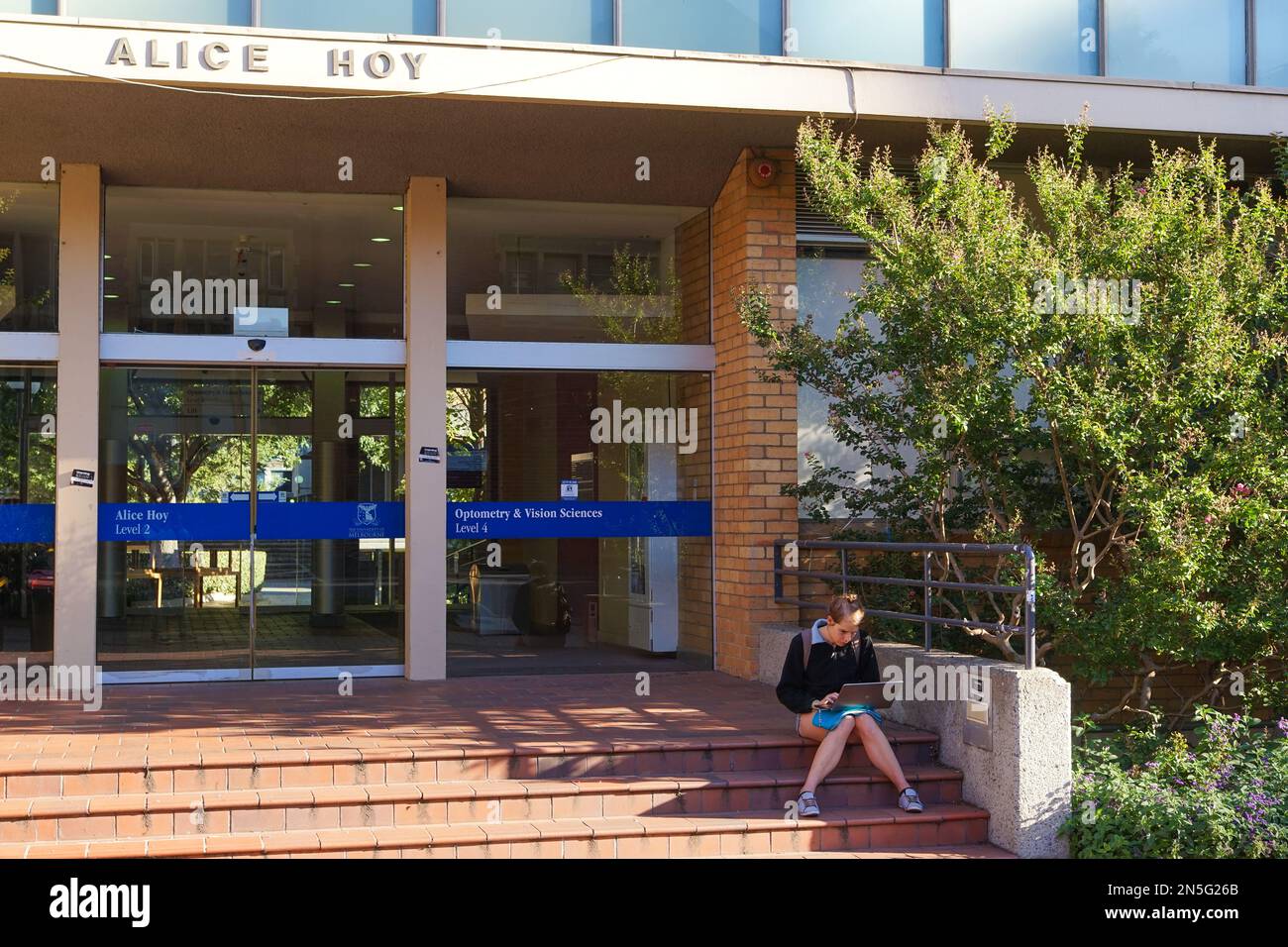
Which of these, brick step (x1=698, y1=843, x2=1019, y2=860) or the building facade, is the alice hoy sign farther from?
brick step (x1=698, y1=843, x2=1019, y2=860)

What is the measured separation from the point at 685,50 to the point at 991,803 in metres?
5.59

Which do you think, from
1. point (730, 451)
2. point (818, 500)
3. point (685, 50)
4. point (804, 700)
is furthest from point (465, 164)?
point (804, 700)

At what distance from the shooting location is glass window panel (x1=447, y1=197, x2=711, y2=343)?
11117 millimetres

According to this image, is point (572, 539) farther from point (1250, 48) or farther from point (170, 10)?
point (1250, 48)

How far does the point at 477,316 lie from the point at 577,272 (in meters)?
0.95

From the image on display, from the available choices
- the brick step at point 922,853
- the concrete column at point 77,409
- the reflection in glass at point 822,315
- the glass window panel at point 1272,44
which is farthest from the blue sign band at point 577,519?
the glass window panel at point 1272,44

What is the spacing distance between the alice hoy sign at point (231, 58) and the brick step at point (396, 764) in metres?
4.48

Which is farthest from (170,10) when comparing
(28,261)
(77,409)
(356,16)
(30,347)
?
(77,409)

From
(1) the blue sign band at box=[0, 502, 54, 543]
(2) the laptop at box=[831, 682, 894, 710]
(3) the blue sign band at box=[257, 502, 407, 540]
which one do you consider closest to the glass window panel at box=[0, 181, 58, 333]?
(1) the blue sign band at box=[0, 502, 54, 543]

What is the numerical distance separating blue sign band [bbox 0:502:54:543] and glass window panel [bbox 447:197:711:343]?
11.3 ft

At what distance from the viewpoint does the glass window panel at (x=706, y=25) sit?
31.8 feet

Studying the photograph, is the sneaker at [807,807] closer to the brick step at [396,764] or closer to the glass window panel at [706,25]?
the brick step at [396,764]

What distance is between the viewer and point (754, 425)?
35.0 ft

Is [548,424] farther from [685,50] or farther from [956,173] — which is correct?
[956,173]
